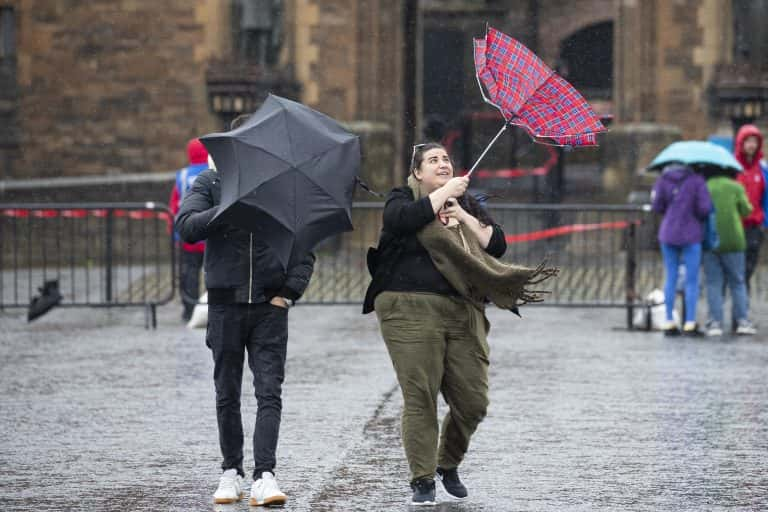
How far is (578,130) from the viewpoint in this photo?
7469 mm

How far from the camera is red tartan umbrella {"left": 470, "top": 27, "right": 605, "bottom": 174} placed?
747cm

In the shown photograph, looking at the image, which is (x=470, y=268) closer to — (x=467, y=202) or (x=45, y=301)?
(x=467, y=202)

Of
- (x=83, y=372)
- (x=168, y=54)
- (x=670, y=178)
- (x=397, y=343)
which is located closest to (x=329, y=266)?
(x=168, y=54)

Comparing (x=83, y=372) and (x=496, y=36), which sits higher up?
(x=496, y=36)

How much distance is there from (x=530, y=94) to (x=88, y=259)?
42.3 feet

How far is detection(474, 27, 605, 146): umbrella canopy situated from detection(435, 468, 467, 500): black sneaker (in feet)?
5.18

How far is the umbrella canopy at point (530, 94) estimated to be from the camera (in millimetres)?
7473

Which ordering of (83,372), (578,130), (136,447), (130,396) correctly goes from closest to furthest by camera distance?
(578,130) < (136,447) < (130,396) < (83,372)

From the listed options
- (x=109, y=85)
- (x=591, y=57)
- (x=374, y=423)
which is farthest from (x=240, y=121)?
(x=591, y=57)

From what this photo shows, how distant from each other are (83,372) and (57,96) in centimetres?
1331

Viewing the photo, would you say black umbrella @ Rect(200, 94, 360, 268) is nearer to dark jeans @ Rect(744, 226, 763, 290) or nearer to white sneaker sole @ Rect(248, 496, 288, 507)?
white sneaker sole @ Rect(248, 496, 288, 507)

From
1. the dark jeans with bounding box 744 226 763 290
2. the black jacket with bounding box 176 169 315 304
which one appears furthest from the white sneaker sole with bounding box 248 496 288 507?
the dark jeans with bounding box 744 226 763 290

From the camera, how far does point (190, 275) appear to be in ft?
50.8

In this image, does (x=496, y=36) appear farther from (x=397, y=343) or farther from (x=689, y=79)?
(x=689, y=79)
